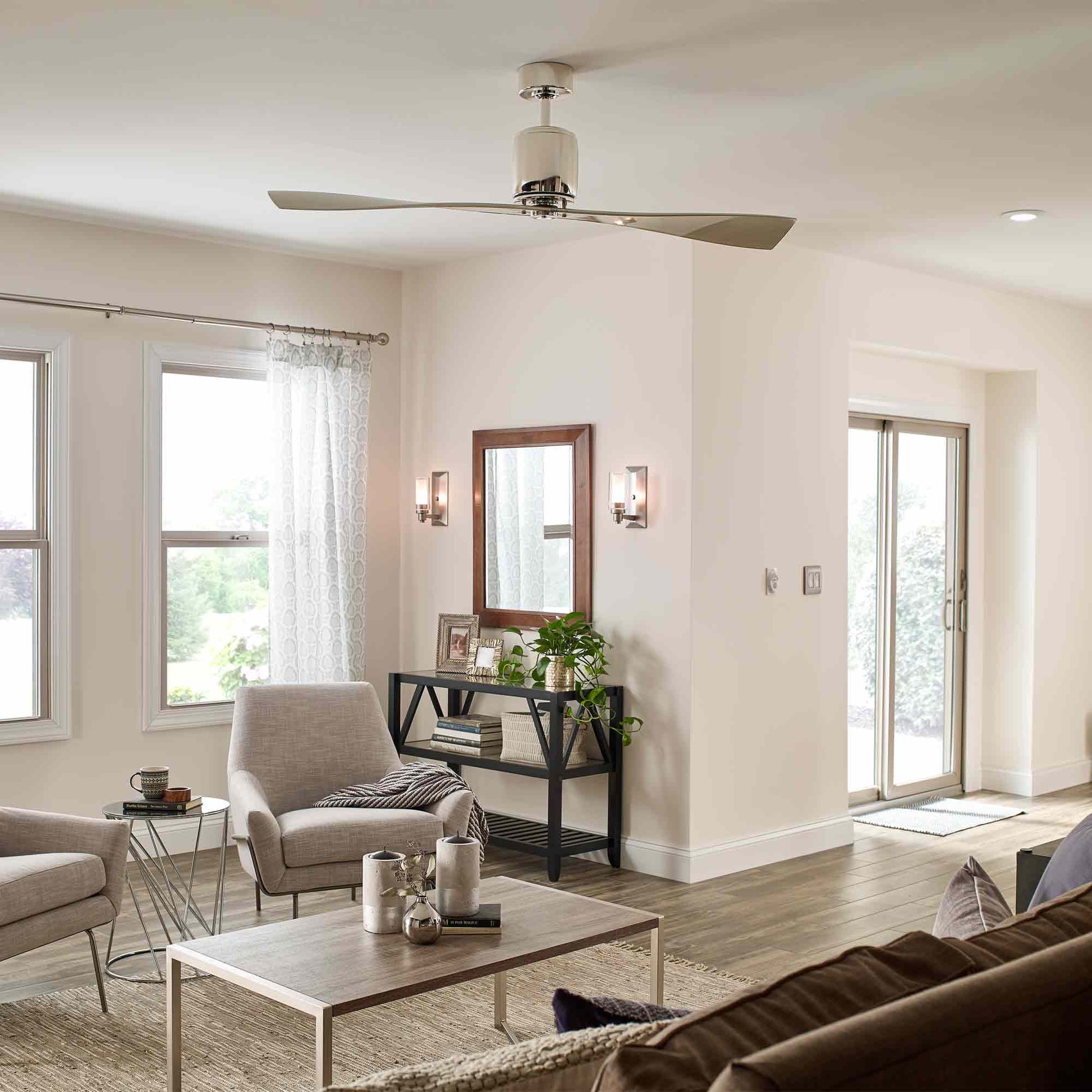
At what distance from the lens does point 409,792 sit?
4539mm

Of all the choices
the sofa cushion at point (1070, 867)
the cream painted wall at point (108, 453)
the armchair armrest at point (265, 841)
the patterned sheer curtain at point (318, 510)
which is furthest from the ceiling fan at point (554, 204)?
the patterned sheer curtain at point (318, 510)

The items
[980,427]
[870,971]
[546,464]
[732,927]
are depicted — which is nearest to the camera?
[870,971]

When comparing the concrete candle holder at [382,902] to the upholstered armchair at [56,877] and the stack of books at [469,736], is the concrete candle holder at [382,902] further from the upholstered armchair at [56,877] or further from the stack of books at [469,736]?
the stack of books at [469,736]

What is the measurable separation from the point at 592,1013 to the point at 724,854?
3.91 metres

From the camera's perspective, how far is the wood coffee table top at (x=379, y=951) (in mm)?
2723

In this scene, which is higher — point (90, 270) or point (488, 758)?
point (90, 270)

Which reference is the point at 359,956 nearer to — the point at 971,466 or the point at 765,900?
the point at 765,900

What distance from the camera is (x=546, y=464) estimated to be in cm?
578

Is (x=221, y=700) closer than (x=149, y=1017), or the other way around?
(x=149, y=1017)

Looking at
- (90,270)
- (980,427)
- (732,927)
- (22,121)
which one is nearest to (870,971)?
(732,927)

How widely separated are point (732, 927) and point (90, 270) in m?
3.68

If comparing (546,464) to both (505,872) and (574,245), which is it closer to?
(574,245)

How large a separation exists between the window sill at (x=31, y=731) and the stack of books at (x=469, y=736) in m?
1.59

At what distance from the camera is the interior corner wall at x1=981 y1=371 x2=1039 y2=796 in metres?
7.15
